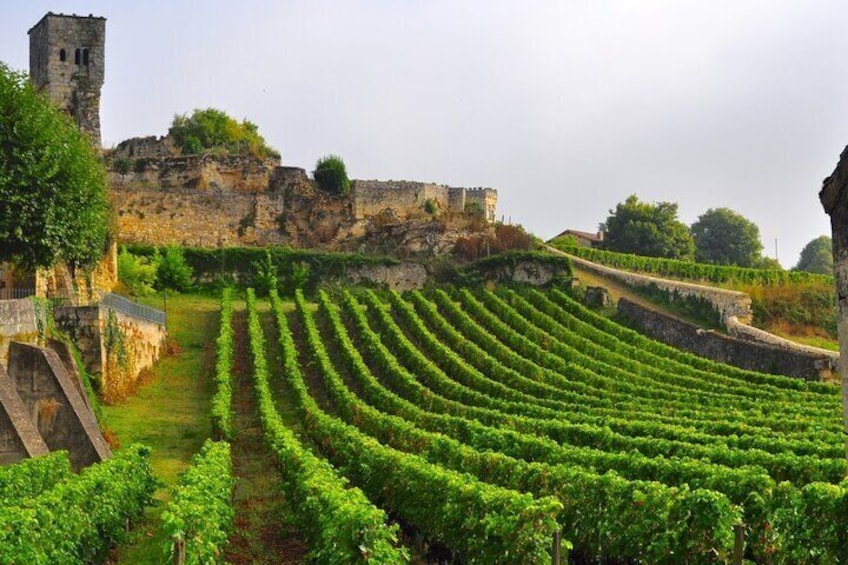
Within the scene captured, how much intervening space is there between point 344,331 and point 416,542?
2123 cm

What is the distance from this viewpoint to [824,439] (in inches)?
809

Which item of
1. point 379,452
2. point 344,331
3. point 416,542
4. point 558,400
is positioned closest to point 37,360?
point 379,452

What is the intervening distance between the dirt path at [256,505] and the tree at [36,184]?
6.19 meters

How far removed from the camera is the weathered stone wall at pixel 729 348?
33.0 metres

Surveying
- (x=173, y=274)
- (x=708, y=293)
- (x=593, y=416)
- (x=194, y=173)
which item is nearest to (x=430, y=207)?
(x=194, y=173)

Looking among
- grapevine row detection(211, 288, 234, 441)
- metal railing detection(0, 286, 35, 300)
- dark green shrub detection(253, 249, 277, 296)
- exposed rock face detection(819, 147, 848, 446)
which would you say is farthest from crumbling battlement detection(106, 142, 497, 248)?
exposed rock face detection(819, 147, 848, 446)

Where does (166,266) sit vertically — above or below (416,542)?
above

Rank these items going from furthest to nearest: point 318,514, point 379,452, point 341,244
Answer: point 341,244
point 379,452
point 318,514

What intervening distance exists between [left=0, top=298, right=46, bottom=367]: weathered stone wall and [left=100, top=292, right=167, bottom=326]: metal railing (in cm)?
508

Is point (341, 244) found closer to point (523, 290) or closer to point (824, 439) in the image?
point (523, 290)

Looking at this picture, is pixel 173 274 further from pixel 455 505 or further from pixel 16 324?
pixel 455 505

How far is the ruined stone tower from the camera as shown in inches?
1945

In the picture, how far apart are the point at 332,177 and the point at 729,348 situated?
25167 millimetres

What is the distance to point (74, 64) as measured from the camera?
4975 centimetres
